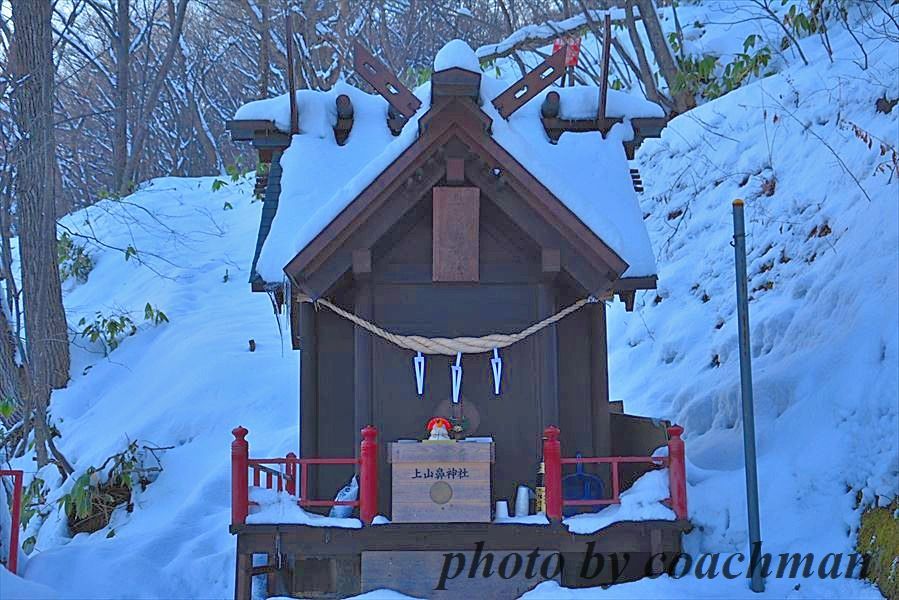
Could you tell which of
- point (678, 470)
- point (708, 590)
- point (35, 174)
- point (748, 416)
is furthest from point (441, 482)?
point (35, 174)

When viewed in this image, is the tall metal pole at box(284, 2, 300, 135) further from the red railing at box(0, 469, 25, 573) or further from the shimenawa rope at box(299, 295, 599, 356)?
the red railing at box(0, 469, 25, 573)

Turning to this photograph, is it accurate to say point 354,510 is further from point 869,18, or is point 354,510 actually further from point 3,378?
point 869,18

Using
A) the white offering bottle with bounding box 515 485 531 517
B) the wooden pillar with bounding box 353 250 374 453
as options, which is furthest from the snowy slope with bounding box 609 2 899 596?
the wooden pillar with bounding box 353 250 374 453

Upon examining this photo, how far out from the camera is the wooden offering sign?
366 inches

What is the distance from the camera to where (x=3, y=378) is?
15.7m

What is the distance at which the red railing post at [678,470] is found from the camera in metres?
9.38

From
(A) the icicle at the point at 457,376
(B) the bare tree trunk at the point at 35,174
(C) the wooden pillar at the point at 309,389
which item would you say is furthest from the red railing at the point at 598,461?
(B) the bare tree trunk at the point at 35,174

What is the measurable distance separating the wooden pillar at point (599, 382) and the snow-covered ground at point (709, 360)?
1000 mm

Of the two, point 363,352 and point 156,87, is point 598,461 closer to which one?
point 363,352

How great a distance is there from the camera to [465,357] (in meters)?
10.5

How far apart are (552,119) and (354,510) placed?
5312 millimetres

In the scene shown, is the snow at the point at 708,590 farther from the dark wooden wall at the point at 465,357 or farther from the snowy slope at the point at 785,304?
the dark wooden wall at the point at 465,357

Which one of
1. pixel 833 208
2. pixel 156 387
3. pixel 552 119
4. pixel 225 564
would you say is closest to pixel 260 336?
pixel 156 387

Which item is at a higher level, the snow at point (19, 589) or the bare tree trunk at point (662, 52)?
the bare tree trunk at point (662, 52)
